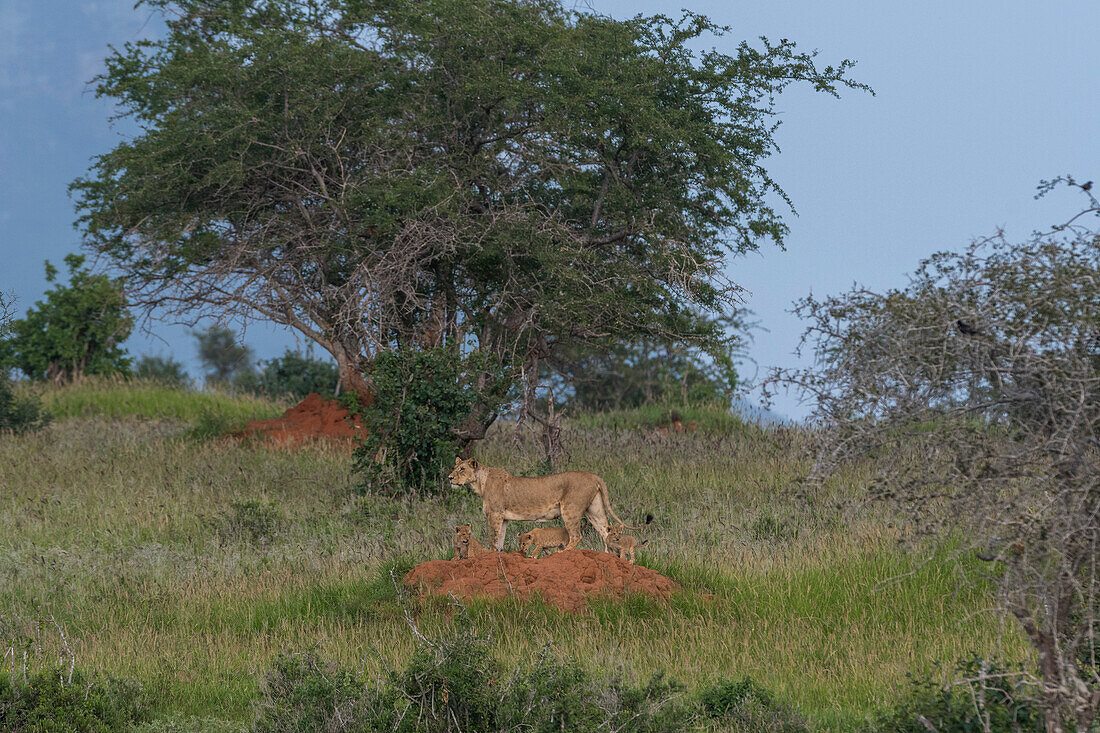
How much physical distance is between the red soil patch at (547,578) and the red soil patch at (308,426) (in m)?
11.8

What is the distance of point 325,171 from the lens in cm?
1950

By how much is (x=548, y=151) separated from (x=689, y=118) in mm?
2678

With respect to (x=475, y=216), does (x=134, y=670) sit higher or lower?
lower

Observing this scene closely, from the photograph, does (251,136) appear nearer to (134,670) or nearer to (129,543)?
(129,543)

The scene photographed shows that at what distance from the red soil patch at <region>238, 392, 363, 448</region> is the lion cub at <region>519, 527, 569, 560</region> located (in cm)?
1070

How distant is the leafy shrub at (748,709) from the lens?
6145mm

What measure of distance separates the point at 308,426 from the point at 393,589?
1325cm

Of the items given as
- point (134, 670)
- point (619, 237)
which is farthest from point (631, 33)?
point (134, 670)

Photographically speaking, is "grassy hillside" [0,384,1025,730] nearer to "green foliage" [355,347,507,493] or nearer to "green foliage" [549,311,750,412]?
"green foliage" [355,347,507,493]

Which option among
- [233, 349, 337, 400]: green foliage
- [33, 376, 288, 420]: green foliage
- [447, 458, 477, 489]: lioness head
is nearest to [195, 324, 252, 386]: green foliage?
[233, 349, 337, 400]: green foliage

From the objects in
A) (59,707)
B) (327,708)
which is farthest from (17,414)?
(327,708)

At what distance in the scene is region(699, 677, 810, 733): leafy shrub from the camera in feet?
20.2

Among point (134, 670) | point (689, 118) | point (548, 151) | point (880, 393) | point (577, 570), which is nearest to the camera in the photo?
point (880, 393)

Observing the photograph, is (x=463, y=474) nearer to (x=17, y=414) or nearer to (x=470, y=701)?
(x=470, y=701)
